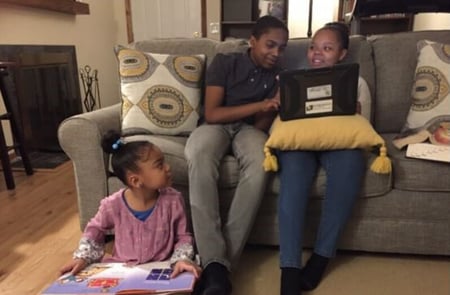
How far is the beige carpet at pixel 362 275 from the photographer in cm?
131

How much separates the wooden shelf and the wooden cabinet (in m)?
1.41

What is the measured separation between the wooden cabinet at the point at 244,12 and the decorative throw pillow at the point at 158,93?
2.59 m

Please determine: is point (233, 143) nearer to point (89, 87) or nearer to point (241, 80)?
point (241, 80)

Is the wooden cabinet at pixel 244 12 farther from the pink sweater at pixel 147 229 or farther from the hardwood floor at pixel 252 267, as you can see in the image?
the pink sweater at pixel 147 229

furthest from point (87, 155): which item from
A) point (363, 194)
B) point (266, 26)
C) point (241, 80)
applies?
point (363, 194)

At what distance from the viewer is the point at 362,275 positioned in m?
1.40

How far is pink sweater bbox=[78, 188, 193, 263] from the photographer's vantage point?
127 centimetres

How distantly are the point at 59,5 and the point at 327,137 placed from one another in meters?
2.78

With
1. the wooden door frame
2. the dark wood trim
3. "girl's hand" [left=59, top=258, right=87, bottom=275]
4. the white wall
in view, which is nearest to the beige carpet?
"girl's hand" [left=59, top=258, right=87, bottom=275]

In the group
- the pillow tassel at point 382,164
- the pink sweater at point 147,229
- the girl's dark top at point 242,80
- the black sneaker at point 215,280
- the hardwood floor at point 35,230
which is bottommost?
the hardwood floor at point 35,230

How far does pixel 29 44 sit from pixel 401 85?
2.58 meters

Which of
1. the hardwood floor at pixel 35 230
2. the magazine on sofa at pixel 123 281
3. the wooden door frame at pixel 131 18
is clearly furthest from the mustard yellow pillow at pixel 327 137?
the wooden door frame at pixel 131 18

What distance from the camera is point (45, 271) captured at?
1.46m

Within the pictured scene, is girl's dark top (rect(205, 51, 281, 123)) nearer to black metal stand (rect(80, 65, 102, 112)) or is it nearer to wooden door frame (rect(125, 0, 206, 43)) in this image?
black metal stand (rect(80, 65, 102, 112))
